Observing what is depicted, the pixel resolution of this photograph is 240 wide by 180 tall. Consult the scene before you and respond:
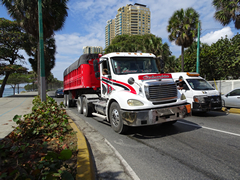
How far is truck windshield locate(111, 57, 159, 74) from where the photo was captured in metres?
6.57

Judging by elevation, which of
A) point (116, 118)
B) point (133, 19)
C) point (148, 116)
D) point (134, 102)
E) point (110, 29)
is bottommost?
point (116, 118)

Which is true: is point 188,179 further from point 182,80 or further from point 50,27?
point 50,27

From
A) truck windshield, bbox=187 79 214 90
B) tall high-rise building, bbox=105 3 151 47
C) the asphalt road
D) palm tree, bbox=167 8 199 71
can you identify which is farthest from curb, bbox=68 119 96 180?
tall high-rise building, bbox=105 3 151 47

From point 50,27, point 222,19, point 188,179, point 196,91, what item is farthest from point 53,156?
point 222,19

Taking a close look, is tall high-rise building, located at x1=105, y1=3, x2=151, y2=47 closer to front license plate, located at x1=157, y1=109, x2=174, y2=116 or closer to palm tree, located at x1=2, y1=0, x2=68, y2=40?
palm tree, located at x1=2, y1=0, x2=68, y2=40

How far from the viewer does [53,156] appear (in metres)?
3.04

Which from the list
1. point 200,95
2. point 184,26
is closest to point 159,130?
point 200,95

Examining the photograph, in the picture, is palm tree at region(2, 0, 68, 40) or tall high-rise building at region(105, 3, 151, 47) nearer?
palm tree at region(2, 0, 68, 40)

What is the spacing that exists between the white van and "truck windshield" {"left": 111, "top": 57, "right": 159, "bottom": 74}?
120 inches

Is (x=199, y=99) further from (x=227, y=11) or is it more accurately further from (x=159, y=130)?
(x=227, y=11)

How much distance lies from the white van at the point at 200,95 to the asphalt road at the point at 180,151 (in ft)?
6.54

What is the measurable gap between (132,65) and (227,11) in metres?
15.8

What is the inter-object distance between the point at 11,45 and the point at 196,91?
28296mm

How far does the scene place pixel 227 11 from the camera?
17.4 metres
